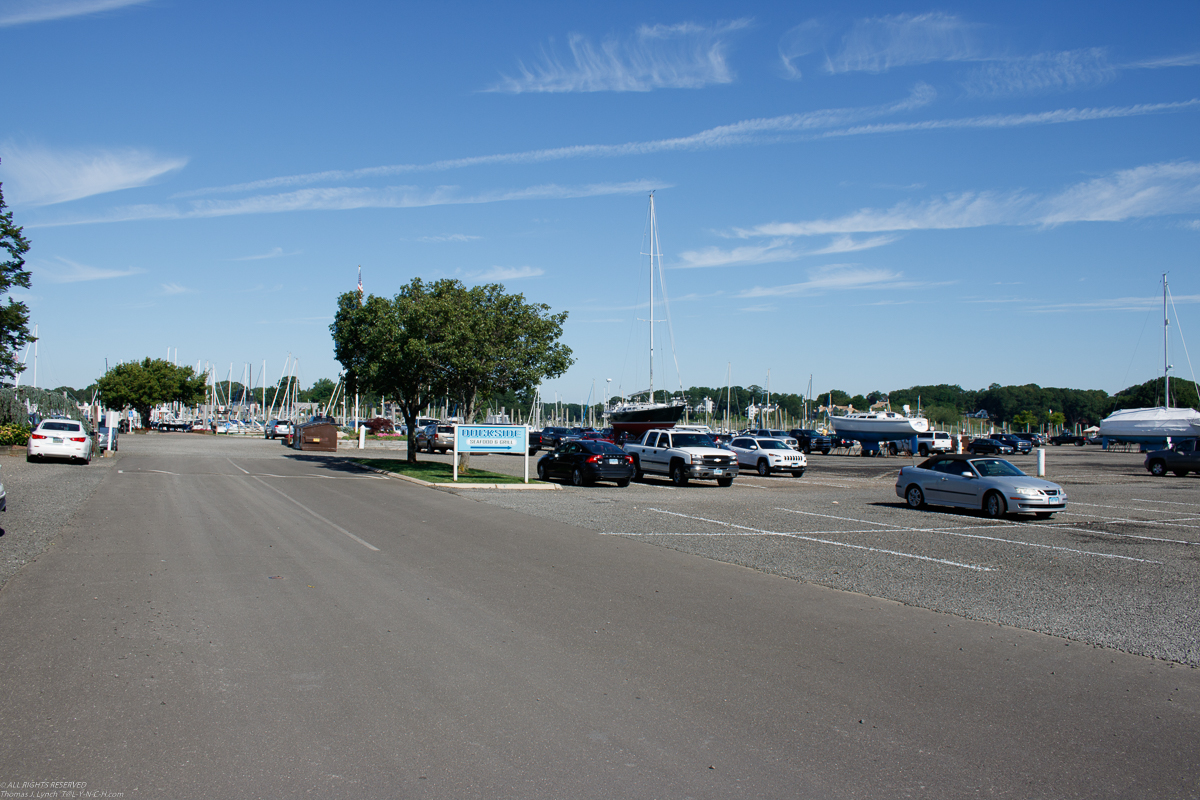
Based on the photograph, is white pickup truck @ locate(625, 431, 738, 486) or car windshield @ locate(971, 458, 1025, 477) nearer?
car windshield @ locate(971, 458, 1025, 477)

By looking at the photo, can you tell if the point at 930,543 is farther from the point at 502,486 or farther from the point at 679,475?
the point at 679,475

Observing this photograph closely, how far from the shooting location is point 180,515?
51.8 ft

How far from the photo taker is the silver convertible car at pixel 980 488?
57.6 feet

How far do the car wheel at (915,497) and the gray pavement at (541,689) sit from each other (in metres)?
10.0

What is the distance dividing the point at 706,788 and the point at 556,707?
1413 millimetres

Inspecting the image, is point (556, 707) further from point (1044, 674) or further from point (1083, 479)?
point (1083, 479)

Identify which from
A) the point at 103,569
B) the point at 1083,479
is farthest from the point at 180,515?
the point at 1083,479

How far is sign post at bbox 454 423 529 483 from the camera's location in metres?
27.0

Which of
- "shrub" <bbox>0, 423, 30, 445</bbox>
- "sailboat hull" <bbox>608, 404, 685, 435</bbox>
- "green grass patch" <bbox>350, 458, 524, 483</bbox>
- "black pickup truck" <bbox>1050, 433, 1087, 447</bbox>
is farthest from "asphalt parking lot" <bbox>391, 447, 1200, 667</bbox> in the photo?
"black pickup truck" <bbox>1050, 433, 1087, 447</bbox>

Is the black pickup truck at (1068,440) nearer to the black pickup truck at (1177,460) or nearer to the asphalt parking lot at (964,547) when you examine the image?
the black pickup truck at (1177,460)

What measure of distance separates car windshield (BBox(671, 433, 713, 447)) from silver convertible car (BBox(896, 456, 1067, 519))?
924 cm

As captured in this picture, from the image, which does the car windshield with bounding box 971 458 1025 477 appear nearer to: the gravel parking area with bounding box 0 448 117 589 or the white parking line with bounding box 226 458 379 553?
the white parking line with bounding box 226 458 379 553

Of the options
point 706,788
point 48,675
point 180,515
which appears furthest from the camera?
point 180,515

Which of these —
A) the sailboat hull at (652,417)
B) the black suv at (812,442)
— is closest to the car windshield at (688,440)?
the sailboat hull at (652,417)
